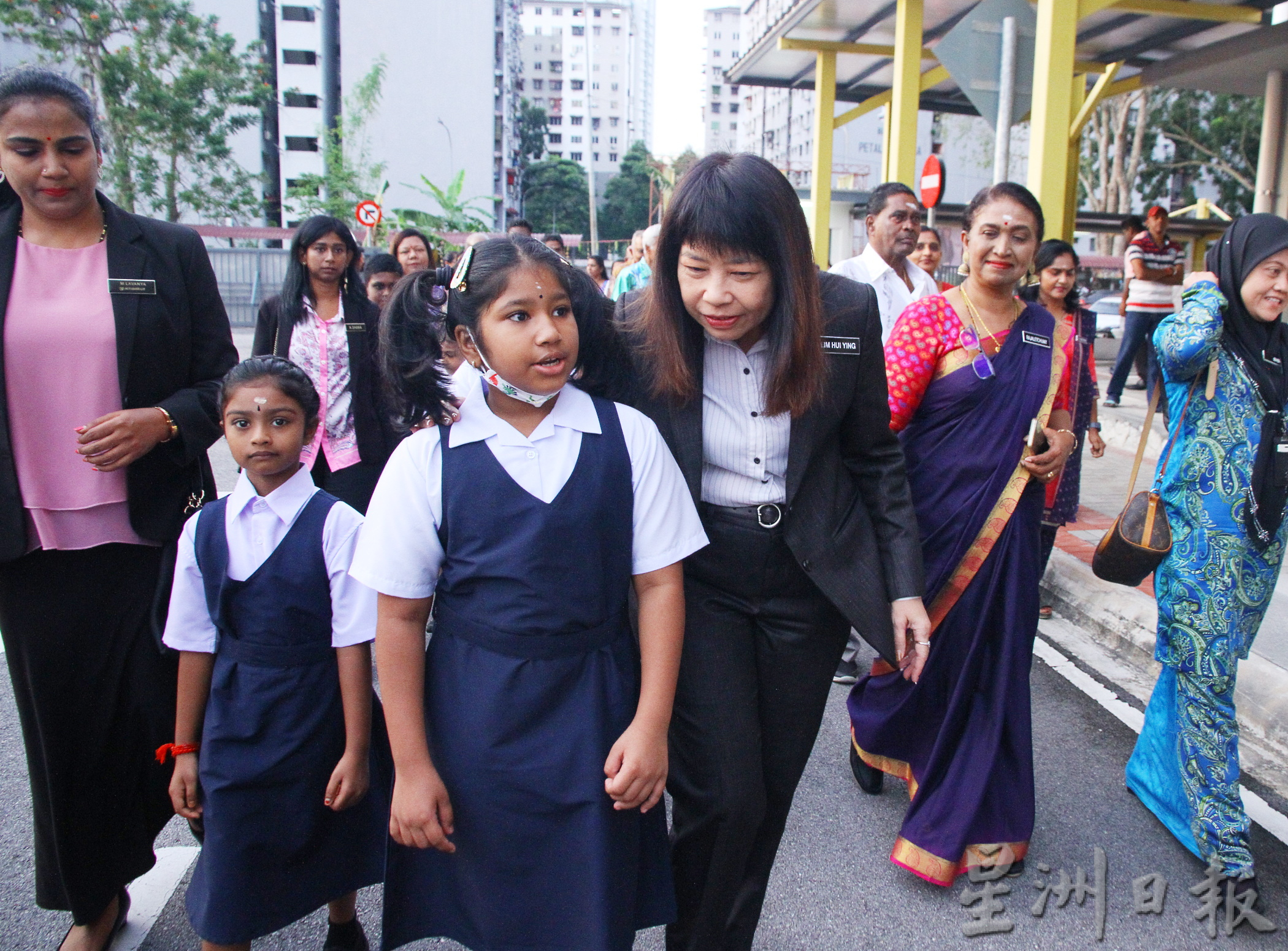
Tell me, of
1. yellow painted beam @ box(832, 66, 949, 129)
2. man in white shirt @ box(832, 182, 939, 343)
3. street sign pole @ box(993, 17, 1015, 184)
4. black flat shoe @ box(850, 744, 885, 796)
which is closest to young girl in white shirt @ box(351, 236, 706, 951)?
black flat shoe @ box(850, 744, 885, 796)

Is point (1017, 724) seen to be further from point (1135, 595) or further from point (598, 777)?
point (1135, 595)

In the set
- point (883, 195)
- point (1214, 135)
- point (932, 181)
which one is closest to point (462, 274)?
point (883, 195)

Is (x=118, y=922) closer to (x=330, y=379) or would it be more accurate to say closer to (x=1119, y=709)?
(x=330, y=379)

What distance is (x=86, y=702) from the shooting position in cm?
235

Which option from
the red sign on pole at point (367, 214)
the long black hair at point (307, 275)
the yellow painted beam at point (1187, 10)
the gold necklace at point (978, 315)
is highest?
the yellow painted beam at point (1187, 10)

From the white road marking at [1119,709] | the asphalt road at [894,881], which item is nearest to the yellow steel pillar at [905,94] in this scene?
the white road marking at [1119,709]

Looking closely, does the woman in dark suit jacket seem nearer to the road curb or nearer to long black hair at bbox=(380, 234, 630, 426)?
long black hair at bbox=(380, 234, 630, 426)

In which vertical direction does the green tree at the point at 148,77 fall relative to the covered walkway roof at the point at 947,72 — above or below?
above

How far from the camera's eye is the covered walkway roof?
7.98 metres

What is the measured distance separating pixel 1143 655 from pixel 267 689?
378cm

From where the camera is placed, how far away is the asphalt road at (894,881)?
2.51 m

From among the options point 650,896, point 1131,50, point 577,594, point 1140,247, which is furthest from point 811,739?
point 1131,50

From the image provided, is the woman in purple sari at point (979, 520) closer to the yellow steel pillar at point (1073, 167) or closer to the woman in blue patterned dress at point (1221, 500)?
the woman in blue patterned dress at point (1221, 500)

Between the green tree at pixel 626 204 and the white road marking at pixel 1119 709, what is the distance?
83.0m
